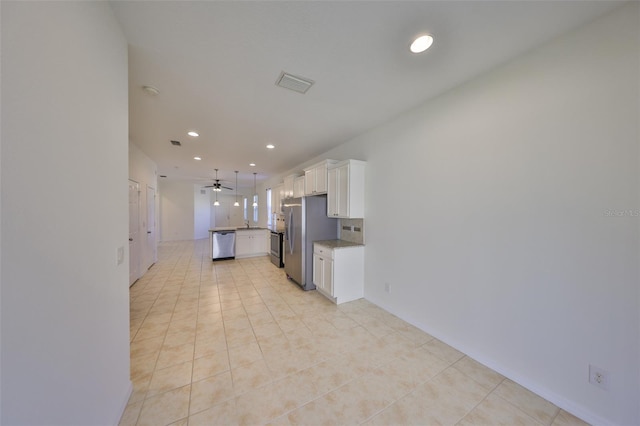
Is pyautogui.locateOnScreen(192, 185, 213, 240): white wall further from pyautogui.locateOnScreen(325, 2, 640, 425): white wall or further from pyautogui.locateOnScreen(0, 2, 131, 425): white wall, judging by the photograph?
pyautogui.locateOnScreen(325, 2, 640, 425): white wall

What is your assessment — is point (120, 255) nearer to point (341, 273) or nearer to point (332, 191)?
point (341, 273)

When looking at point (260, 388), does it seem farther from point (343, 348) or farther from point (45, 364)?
point (45, 364)

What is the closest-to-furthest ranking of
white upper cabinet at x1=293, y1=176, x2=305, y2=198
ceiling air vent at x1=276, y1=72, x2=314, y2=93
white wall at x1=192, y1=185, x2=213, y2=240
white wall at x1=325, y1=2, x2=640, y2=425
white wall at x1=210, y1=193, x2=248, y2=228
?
white wall at x1=325, y1=2, x2=640, y2=425 < ceiling air vent at x1=276, y1=72, x2=314, y2=93 < white upper cabinet at x1=293, y1=176, x2=305, y2=198 < white wall at x1=192, y1=185, x2=213, y2=240 < white wall at x1=210, y1=193, x2=248, y2=228

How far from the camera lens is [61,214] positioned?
96 cm

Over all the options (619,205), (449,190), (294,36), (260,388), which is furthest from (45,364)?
(619,205)

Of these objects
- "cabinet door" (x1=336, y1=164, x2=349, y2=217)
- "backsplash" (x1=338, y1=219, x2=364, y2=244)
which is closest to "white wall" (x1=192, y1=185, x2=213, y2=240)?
"backsplash" (x1=338, y1=219, x2=364, y2=244)

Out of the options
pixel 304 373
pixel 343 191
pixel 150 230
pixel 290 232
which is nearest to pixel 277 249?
pixel 290 232

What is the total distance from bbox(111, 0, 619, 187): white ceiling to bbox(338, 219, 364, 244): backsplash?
5.35ft

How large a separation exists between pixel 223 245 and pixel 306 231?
3.36 metres

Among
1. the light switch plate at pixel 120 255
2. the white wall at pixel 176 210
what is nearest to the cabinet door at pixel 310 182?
the light switch plate at pixel 120 255

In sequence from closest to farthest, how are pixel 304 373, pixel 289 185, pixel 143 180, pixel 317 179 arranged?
pixel 304 373, pixel 317 179, pixel 143 180, pixel 289 185

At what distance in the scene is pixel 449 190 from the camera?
2309 millimetres

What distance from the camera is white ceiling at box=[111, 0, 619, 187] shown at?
1.39 metres

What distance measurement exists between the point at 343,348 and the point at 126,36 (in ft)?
10.7
